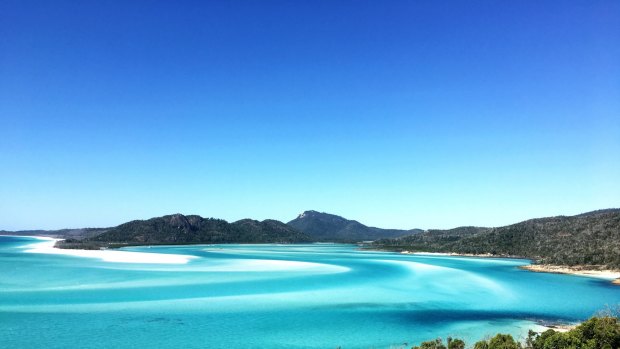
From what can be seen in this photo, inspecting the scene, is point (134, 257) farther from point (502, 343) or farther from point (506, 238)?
point (506, 238)

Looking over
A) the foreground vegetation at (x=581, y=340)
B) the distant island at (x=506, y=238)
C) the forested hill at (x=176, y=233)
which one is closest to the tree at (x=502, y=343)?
the foreground vegetation at (x=581, y=340)

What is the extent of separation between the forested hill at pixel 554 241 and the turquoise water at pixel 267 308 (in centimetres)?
1469

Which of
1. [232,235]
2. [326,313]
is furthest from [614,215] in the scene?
[232,235]

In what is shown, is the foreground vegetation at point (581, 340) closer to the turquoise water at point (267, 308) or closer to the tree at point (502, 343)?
the tree at point (502, 343)

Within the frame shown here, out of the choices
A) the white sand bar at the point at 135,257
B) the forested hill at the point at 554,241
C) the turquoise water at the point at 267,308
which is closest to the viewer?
the turquoise water at the point at 267,308

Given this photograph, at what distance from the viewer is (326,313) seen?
3189 centimetres

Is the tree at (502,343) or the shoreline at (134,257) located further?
the shoreline at (134,257)

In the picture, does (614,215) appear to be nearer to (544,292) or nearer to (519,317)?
(544,292)

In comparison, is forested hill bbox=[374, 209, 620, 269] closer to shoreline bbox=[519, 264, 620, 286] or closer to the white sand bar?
shoreline bbox=[519, 264, 620, 286]

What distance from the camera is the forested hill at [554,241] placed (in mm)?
66125

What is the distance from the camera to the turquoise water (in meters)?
A: 24.2

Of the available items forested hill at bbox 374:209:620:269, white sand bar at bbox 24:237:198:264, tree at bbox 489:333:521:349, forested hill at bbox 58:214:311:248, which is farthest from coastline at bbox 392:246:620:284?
forested hill at bbox 58:214:311:248

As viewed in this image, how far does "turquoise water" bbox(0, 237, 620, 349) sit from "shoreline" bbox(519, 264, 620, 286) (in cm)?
405

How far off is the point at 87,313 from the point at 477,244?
10239cm
